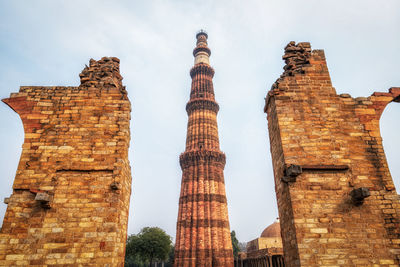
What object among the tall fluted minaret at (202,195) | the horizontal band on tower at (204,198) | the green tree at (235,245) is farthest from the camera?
the green tree at (235,245)

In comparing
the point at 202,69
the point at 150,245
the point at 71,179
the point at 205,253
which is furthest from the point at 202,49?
the point at 71,179

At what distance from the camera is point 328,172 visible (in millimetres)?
5500

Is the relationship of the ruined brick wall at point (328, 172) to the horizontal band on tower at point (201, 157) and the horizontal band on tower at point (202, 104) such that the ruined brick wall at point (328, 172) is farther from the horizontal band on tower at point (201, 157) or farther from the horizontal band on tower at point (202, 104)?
the horizontal band on tower at point (202, 104)

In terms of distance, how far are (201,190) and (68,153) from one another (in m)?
14.3

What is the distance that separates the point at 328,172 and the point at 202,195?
14.3 meters

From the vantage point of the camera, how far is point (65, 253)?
15.9 ft

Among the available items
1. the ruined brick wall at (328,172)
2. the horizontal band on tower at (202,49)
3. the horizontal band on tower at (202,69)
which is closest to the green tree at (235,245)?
the horizontal band on tower at (202,69)

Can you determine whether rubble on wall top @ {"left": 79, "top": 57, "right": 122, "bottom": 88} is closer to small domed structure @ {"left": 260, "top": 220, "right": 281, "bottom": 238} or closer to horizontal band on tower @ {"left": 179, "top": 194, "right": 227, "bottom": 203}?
horizontal band on tower @ {"left": 179, "top": 194, "right": 227, "bottom": 203}

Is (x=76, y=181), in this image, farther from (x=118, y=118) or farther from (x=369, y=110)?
(x=369, y=110)

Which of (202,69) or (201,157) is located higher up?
(202,69)

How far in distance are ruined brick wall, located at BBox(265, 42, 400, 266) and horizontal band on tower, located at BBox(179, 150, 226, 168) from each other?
1367cm

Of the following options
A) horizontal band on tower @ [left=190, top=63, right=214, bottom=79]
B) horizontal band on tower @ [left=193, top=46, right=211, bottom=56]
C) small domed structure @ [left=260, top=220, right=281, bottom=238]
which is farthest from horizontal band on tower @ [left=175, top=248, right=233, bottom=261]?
horizontal band on tower @ [left=193, top=46, right=211, bottom=56]

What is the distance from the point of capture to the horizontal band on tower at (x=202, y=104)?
22.8 meters

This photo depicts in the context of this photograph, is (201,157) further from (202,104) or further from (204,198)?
(202,104)
